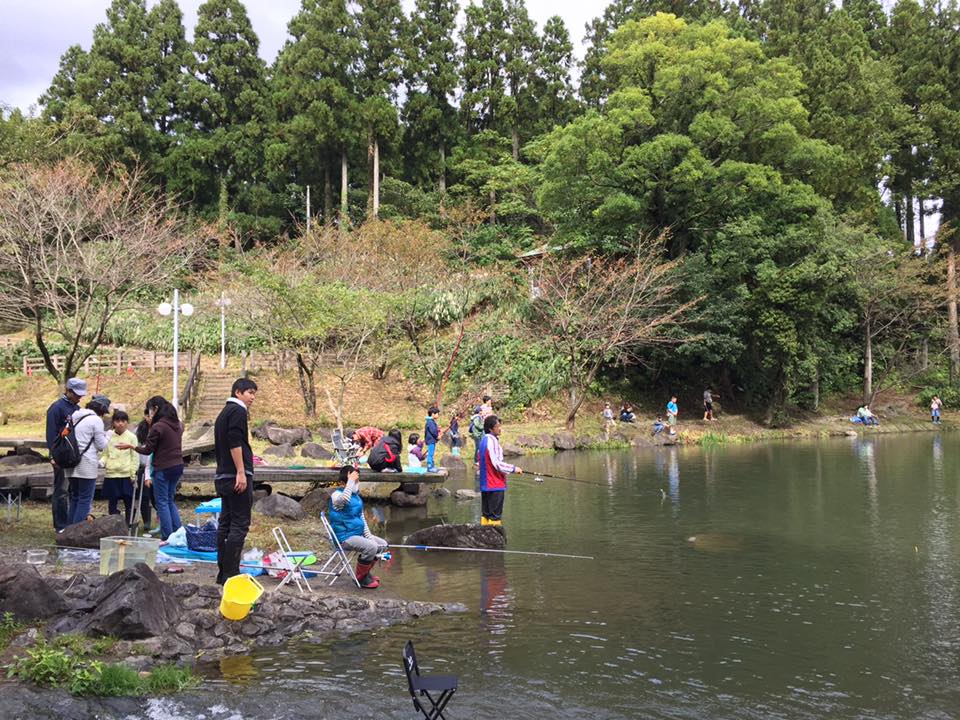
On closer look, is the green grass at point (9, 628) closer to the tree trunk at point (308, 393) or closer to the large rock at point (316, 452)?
the large rock at point (316, 452)

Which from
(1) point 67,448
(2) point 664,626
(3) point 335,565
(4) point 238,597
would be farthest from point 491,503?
(1) point 67,448

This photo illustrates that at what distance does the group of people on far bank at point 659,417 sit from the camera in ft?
83.0

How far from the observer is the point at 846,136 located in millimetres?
32188

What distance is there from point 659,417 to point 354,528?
2204 centimetres

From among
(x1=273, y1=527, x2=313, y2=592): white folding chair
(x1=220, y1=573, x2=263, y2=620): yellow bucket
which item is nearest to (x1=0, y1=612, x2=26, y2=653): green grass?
(x1=220, y1=573, x2=263, y2=620): yellow bucket

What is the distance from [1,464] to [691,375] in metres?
23.9

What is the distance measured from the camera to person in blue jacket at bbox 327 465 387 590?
741 cm

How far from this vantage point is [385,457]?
12891mm

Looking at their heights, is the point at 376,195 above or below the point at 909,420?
above

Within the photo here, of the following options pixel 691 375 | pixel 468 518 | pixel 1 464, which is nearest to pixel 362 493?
pixel 468 518

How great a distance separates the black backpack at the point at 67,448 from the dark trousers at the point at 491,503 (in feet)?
14.7

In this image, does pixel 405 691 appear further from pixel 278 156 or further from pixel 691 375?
pixel 278 156

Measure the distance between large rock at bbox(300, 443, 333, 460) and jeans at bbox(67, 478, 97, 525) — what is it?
8274mm

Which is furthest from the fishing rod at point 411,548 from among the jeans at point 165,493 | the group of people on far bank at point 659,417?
the group of people on far bank at point 659,417
